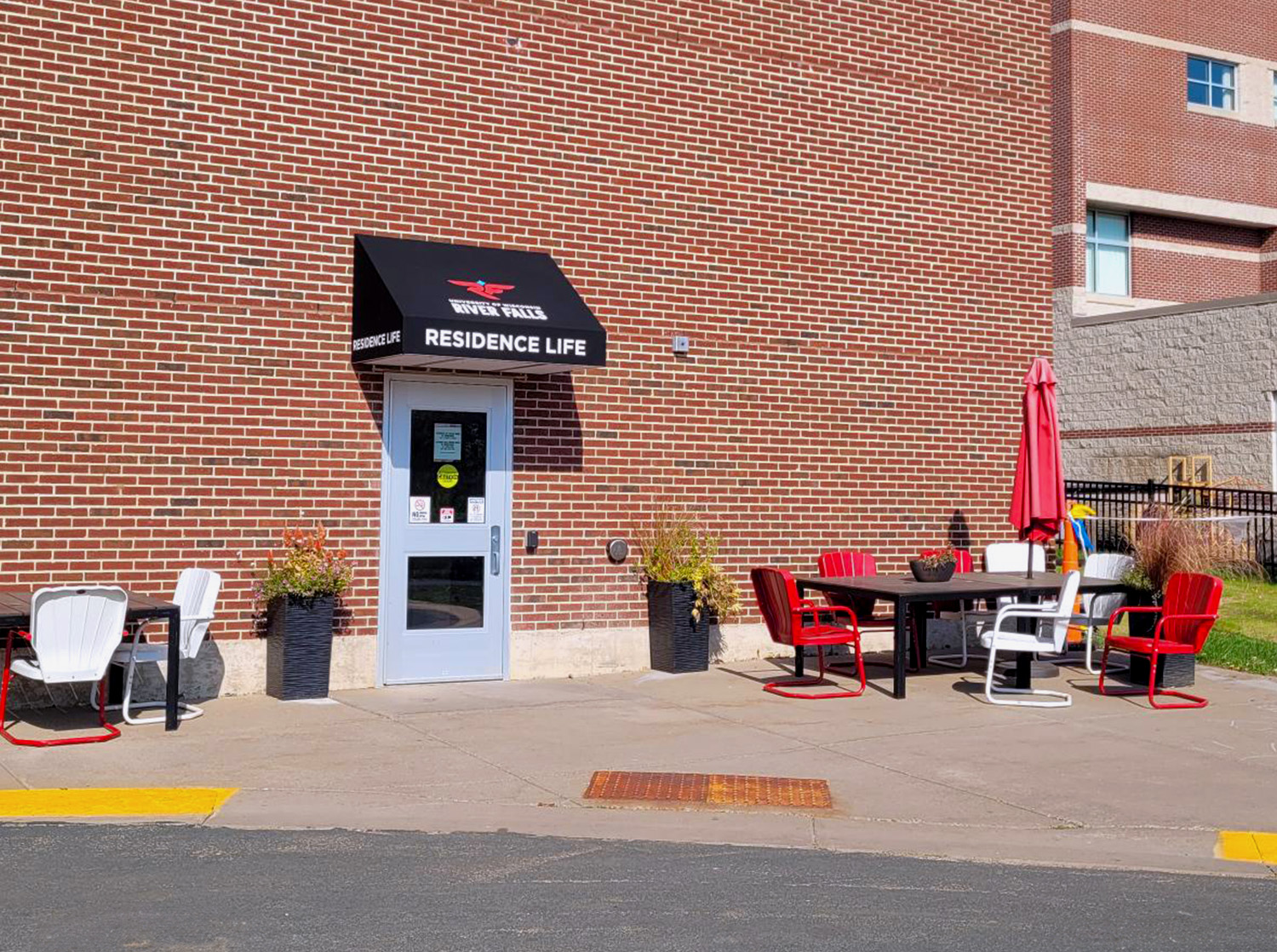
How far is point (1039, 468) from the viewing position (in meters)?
12.9

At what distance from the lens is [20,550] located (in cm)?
1069

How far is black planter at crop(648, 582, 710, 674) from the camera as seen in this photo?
12.8m

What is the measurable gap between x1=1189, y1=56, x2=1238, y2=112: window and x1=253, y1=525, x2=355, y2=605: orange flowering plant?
95.8ft

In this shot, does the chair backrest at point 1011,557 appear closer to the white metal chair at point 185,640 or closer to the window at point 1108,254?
the white metal chair at point 185,640

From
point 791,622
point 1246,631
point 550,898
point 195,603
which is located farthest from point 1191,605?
point 195,603

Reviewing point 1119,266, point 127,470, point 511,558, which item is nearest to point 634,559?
point 511,558

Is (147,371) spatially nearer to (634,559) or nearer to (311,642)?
(311,642)

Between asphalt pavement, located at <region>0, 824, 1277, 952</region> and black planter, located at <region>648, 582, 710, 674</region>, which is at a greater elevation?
black planter, located at <region>648, 582, 710, 674</region>

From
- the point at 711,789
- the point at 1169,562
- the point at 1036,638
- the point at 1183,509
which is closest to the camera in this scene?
the point at 711,789

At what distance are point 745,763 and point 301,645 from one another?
156 inches

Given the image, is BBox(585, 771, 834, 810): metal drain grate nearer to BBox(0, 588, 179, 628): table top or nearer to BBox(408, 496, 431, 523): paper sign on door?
BBox(0, 588, 179, 628): table top

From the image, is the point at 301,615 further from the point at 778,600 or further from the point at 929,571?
the point at 929,571

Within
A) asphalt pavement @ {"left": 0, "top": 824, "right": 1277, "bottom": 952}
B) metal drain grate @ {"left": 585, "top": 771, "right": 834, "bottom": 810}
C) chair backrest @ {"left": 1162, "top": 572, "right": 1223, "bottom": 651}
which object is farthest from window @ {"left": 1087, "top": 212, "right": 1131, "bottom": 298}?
asphalt pavement @ {"left": 0, "top": 824, "right": 1277, "bottom": 952}

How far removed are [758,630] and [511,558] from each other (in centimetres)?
268
